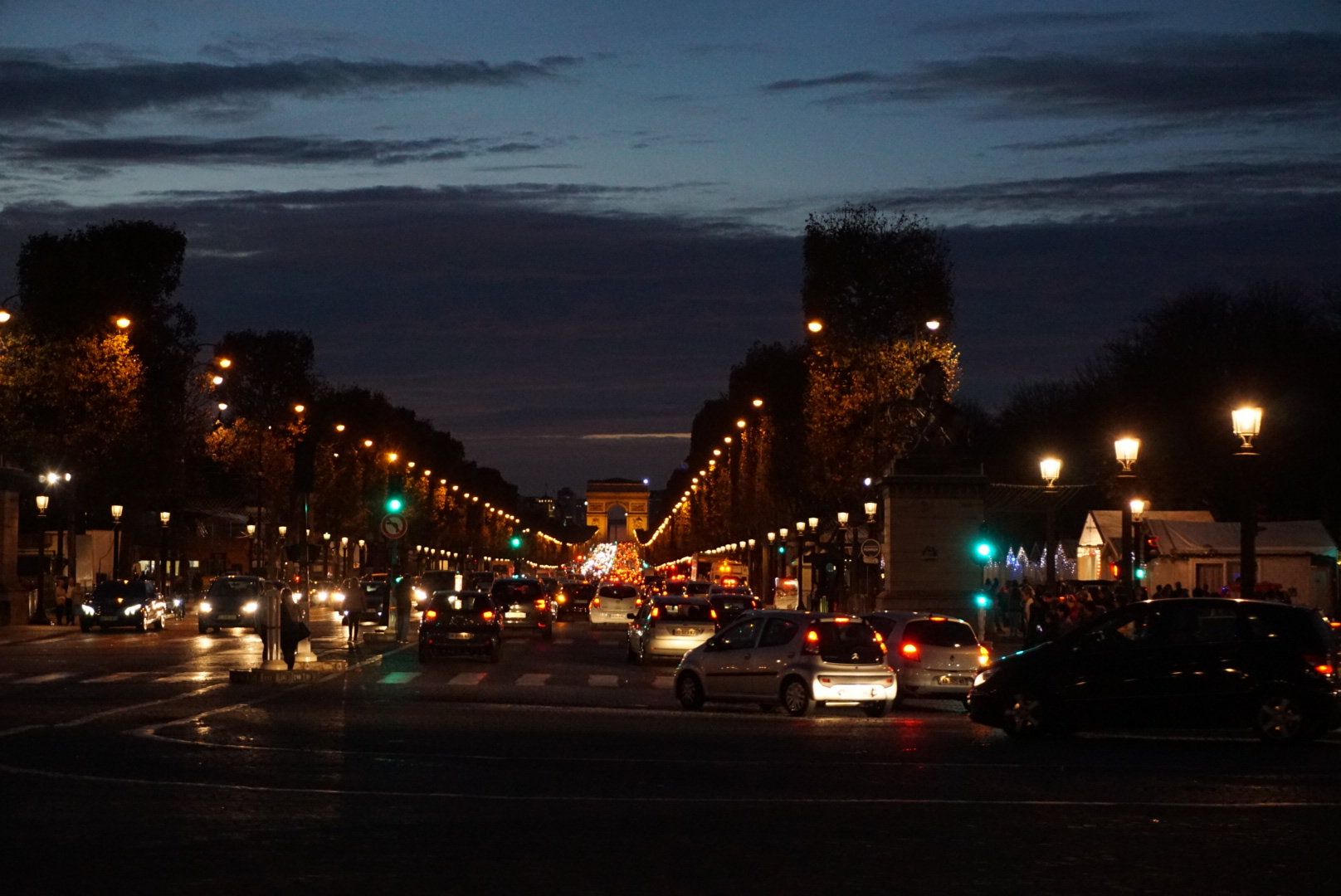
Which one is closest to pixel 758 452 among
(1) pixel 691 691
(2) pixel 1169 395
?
(2) pixel 1169 395

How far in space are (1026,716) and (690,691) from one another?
6324mm

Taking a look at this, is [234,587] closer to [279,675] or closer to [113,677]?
[113,677]

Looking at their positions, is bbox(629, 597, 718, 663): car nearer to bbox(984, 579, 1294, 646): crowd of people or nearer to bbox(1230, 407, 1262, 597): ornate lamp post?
bbox(984, 579, 1294, 646): crowd of people

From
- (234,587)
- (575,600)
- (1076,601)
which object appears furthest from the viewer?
(575,600)

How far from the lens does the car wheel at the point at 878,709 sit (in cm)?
2477

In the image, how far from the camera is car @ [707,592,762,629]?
4234cm

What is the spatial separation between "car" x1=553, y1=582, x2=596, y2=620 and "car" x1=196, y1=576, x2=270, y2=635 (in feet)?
78.4

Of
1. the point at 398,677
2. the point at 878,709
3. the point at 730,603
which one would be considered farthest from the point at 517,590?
the point at 878,709

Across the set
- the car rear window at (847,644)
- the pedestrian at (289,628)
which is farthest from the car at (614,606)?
the car rear window at (847,644)

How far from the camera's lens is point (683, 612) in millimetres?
39000

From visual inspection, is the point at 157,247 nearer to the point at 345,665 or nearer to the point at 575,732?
the point at 345,665

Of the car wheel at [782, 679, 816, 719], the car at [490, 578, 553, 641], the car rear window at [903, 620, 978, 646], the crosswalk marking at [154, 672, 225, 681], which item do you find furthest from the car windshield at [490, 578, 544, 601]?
the car wheel at [782, 679, 816, 719]

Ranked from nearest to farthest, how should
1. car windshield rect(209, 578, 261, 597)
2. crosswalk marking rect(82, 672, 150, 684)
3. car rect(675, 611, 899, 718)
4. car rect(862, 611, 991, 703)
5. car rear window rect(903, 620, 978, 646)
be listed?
car rect(675, 611, 899, 718), car rect(862, 611, 991, 703), car rear window rect(903, 620, 978, 646), crosswalk marking rect(82, 672, 150, 684), car windshield rect(209, 578, 261, 597)

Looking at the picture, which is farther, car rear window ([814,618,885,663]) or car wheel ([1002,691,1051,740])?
car rear window ([814,618,885,663])
